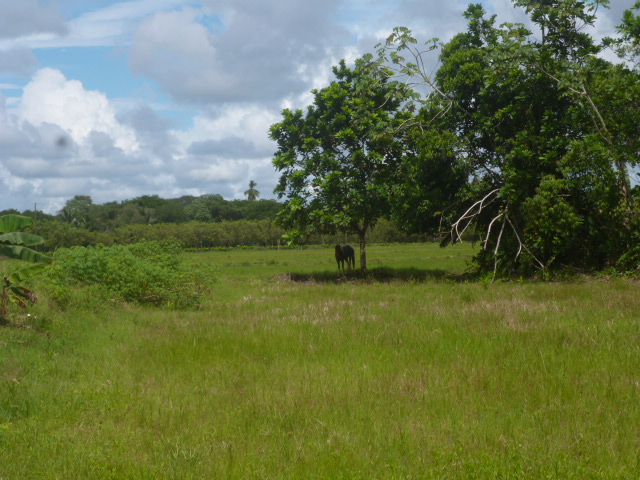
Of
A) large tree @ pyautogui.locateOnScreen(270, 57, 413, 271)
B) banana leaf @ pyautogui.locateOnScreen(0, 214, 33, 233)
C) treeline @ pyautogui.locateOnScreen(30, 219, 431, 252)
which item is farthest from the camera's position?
treeline @ pyautogui.locateOnScreen(30, 219, 431, 252)

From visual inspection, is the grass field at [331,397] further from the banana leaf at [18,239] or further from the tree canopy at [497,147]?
Result: the tree canopy at [497,147]

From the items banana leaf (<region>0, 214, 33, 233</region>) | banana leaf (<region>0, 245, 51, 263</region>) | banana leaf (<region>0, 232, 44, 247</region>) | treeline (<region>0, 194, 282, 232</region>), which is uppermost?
treeline (<region>0, 194, 282, 232</region>)

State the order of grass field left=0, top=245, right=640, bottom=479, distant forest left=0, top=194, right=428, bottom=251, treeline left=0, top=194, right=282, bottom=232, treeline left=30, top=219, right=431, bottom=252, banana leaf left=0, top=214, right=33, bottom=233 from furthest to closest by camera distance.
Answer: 1. treeline left=0, top=194, right=282, bottom=232
2. treeline left=30, top=219, right=431, bottom=252
3. distant forest left=0, top=194, right=428, bottom=251
4. banana leaf left=0, top=214, right=33, bottom=233
5. grass field left=0, top=245, right=640, bottom=479

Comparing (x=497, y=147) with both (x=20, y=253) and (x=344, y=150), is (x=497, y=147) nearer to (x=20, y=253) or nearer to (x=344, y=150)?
(x=344, y=150)

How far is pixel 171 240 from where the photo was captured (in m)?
23.1

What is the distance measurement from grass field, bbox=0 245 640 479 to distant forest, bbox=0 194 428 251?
29086 millimetres

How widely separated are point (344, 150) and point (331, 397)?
77.3 feet

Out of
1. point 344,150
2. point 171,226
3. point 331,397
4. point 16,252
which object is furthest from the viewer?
point 171,226

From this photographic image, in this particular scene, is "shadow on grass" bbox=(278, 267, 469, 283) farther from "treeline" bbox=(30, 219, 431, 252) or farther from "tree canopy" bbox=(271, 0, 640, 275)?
"treeline" bbox=(30, 219, 431, 252)

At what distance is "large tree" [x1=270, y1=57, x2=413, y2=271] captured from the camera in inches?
1089

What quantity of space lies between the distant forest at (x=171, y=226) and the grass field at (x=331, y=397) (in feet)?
95.4

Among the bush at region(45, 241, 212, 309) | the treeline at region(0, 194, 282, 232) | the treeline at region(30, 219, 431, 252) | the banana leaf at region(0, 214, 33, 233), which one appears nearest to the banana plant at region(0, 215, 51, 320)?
the banana leaf at region(0, 214, 33, 233)

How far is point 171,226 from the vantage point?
9444 centimetres

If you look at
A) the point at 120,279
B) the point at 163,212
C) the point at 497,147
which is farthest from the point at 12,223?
the point at 163,212
